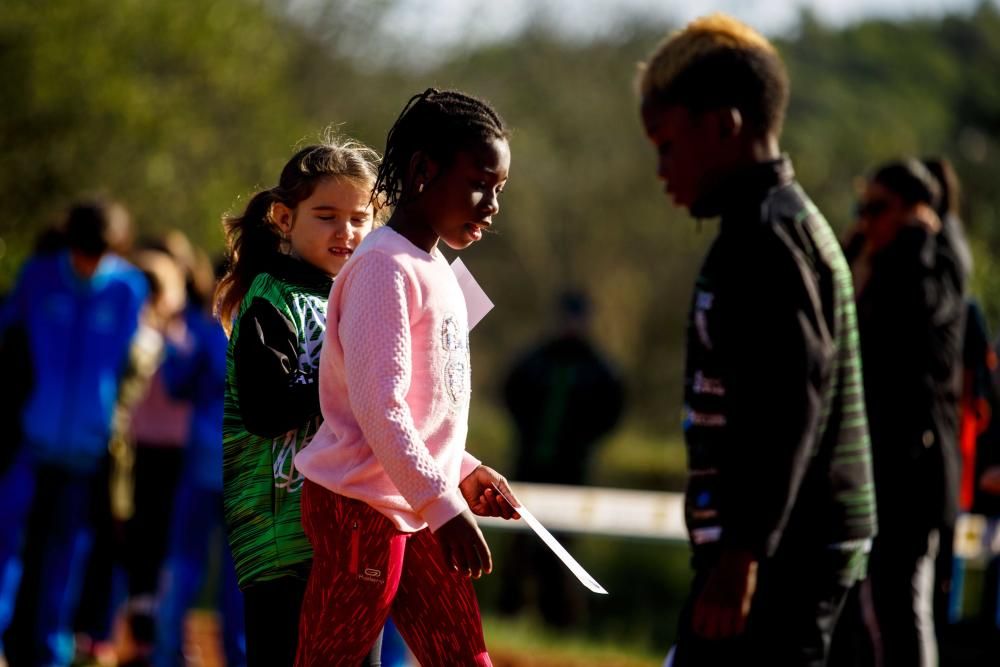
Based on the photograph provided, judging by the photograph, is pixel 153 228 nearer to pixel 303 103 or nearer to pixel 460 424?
pixel 303 103

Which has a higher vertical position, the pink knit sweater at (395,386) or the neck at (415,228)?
the neck at (415,228)

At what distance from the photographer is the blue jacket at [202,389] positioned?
666cm

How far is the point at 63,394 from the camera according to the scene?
682cm

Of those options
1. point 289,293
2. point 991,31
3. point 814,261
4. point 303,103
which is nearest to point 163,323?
point 289,293

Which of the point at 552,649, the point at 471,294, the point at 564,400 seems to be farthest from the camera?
the point at 564,400

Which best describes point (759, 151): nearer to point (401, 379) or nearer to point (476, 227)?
point (476, 227)

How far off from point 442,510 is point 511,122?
859 inches

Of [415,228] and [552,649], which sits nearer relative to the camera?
[415,228]

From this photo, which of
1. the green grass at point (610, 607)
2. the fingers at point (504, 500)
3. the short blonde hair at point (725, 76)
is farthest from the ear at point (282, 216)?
the green grass at point (610, 607)

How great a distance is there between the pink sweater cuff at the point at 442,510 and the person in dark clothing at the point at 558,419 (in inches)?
308

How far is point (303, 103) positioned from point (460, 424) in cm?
1881

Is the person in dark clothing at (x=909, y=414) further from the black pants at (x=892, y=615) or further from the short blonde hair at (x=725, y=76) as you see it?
the short blonde hair at (x=725, y=76)

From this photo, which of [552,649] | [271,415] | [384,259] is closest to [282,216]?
[271,415]

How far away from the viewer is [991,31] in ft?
69.1
